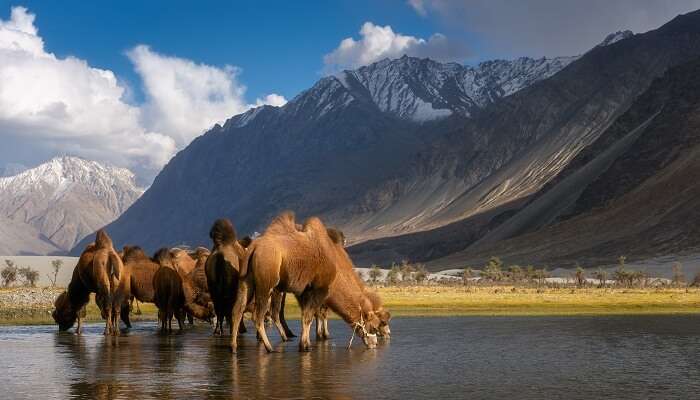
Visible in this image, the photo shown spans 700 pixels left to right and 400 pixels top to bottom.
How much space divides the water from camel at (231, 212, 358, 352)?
124 cm

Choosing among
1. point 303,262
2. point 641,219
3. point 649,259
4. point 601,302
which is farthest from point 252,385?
point 641,219

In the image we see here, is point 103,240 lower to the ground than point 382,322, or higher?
higher

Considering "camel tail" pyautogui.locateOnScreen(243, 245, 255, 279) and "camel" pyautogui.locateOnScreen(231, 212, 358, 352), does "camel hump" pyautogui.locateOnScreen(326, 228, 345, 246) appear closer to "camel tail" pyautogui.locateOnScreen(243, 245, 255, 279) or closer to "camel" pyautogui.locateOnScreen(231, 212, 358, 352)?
"camel" pyautogui.locateOnScreen(231, 212, 358, 352)

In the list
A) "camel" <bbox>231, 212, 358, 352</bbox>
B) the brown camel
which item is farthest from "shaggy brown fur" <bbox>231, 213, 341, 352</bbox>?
the brown camel

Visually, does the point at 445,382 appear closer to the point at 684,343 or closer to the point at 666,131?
the point at 684,343

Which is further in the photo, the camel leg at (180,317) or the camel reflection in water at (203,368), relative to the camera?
the camel leg at (180,317)

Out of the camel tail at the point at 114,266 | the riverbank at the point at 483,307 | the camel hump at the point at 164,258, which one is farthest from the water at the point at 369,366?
the riverbank at the point at 483,307

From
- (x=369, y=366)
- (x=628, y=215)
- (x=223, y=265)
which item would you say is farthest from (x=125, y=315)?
(x=628, y=215)

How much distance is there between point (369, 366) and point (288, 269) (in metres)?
3.59

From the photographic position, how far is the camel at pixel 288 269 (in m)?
21.9

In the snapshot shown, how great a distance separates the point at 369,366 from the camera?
20.5 meters

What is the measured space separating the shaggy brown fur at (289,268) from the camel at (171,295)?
334 inches

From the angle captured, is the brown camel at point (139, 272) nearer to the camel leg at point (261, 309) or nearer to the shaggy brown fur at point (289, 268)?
the shaggy brown fur at point (289, 268)

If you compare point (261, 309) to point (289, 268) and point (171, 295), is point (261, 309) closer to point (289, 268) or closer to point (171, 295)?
point (289, 268)
